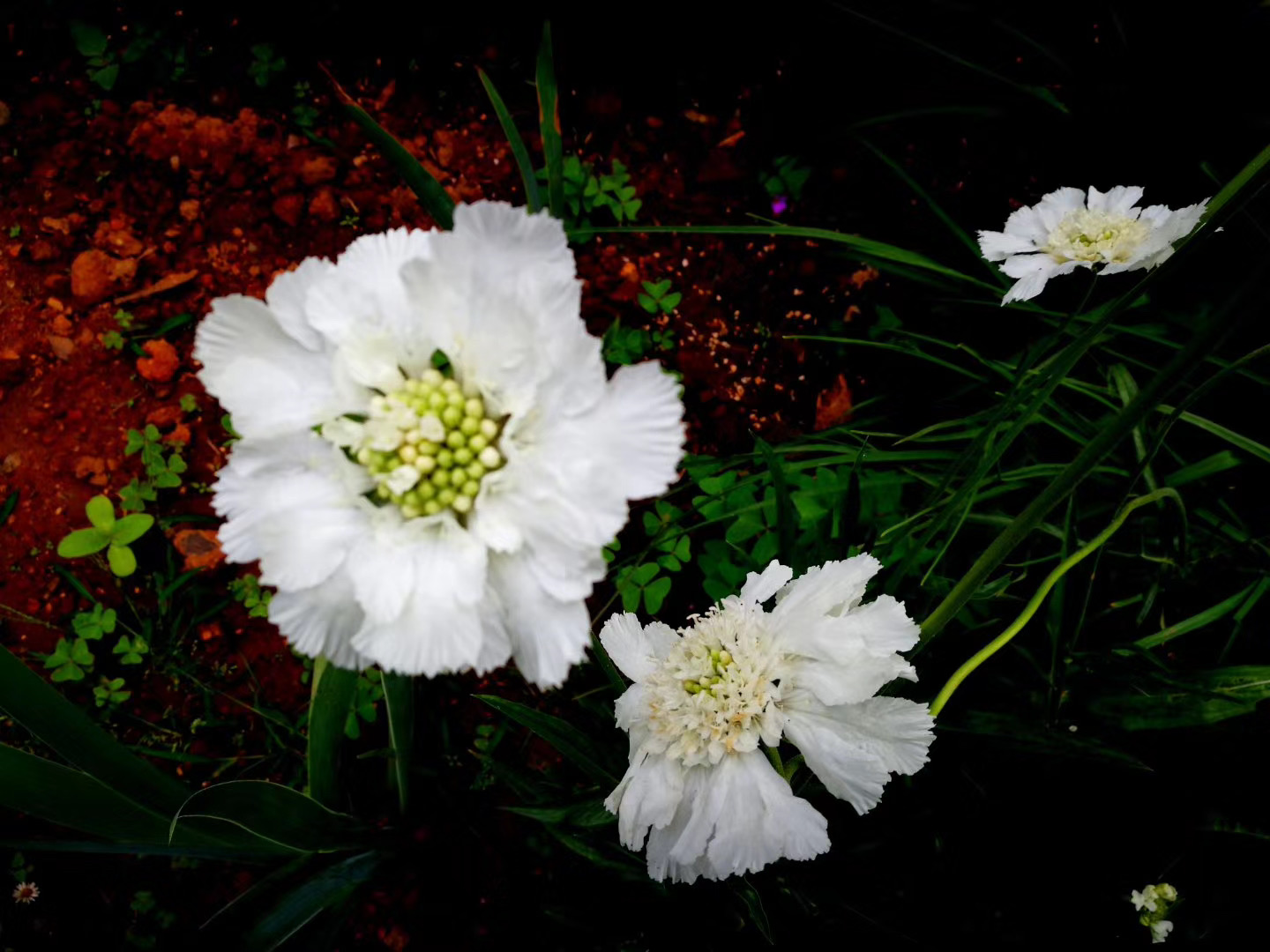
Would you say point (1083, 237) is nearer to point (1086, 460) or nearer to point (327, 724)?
point (1086, 460)

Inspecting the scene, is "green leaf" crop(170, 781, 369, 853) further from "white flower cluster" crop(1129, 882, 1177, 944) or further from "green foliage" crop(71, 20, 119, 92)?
"green foliage" crop(71, 20, 119, 92)

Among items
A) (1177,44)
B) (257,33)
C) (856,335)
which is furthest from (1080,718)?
(257,33)

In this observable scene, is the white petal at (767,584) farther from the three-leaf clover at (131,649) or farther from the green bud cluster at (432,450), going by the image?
the three-leaf clover at (131,649)

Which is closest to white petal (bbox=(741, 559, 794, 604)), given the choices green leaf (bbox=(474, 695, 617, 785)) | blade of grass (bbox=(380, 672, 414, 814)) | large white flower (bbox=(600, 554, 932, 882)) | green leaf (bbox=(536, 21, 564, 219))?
large white flower (bbox=(600, 554, 932, 882))

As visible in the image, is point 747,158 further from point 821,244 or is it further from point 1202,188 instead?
point 1202,188

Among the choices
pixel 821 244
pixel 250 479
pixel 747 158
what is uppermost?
pixel 250 479

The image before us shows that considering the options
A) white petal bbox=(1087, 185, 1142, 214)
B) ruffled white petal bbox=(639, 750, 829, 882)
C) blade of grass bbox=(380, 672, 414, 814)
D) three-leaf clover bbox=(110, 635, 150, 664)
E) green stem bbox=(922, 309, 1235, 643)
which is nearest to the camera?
green stem bbox=(922, 309, 1235, 643)
